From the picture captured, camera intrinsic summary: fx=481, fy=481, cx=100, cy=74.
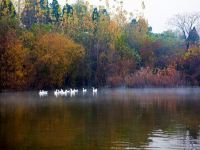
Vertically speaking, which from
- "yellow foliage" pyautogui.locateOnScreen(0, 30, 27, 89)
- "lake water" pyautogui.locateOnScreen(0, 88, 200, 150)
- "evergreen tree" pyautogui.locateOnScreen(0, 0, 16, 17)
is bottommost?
"lake water" pyautogui.locateOnScreen(0, 88, 200, 150)

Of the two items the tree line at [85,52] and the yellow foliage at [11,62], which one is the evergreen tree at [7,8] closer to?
the tree line at [85,52]

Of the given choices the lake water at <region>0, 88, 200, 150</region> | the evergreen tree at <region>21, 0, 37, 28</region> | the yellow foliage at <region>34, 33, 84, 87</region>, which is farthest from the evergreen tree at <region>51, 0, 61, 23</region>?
the lake water at <region>0, 88, 200, 150</region>

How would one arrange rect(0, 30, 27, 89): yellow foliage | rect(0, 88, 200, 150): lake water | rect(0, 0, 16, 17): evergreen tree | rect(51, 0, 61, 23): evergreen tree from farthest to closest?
rect(51, 0, 61, 23): evergreen tree < rect(0, 0, 16, 17): evergreen tree < rect(0, 30, 27, 89): yellow foliage < rect(0, 88, 200, 150): lake water

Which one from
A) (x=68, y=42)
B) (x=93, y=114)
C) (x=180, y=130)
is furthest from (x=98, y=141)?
(x=68, y=42)

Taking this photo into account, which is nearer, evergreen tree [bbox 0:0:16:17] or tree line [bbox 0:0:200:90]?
tree line [bbox 0:0:200:90]

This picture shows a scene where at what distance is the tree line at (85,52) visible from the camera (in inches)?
2108

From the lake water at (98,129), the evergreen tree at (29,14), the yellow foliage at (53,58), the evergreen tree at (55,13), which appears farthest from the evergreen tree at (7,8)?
the lake water at (98,129)

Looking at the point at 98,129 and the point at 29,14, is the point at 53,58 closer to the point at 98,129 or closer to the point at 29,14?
the point at 29,14

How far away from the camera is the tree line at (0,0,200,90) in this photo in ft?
176

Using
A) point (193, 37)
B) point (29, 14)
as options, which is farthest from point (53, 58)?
point (193, 37)

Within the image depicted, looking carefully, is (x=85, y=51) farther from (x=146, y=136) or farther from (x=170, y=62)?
(x=146, y=136)

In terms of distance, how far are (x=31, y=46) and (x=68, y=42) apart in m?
4.97

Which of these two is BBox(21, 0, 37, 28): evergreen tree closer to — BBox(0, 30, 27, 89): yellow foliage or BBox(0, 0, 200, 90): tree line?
BBox(0, 0, 200, 90): tree line

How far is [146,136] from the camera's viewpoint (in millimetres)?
18797
